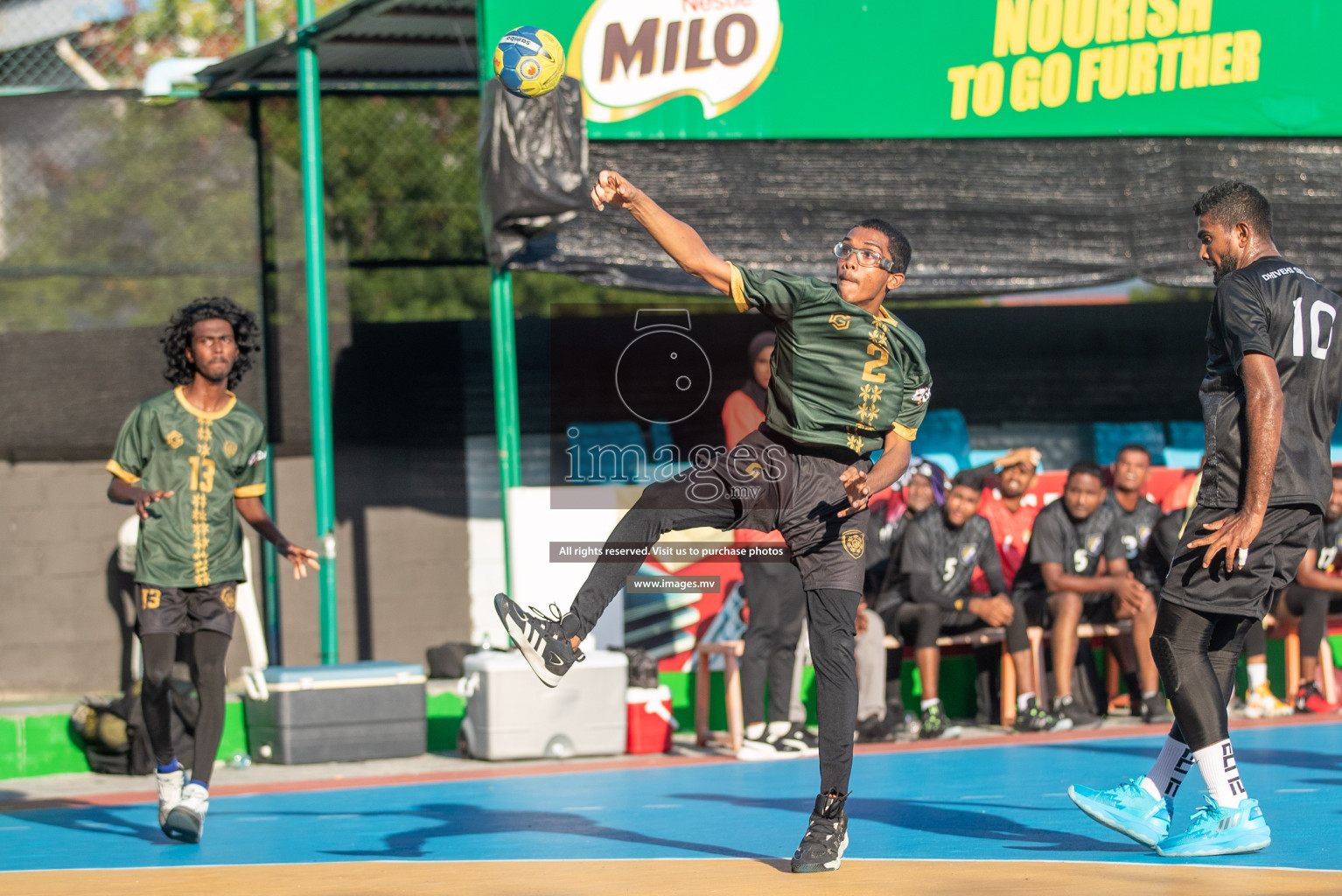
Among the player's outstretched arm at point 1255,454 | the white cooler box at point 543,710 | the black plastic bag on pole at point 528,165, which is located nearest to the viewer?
the player's outstretched arm at point 1255,454

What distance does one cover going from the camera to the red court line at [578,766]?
776 centimetres

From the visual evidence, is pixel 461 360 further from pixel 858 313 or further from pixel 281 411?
pixel 858 313

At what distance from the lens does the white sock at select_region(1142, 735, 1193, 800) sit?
5.32 metres

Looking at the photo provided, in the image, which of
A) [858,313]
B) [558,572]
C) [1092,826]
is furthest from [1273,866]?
[558,572]

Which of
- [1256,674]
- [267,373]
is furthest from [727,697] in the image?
[267,373]

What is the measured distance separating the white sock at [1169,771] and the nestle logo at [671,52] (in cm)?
591

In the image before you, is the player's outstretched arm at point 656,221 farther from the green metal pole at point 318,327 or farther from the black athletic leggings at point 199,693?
the green metal pole at point 318,327

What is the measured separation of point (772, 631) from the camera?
8.55 m

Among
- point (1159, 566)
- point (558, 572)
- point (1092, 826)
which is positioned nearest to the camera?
point (1092, 826)

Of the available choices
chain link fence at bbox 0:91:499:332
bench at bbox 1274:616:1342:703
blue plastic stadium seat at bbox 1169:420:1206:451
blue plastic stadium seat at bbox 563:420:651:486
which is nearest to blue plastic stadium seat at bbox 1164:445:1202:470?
blue plastic stadium seat at bbox 1169:420:1206:451

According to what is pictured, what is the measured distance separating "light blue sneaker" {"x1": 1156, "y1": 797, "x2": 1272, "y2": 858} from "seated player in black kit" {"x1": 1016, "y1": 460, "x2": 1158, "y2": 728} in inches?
170

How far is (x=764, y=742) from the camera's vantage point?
8625 mm

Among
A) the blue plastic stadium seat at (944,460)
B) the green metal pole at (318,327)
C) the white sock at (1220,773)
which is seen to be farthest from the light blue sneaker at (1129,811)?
the blue plastic stadium seat at (944,460)

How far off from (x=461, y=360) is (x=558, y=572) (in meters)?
2.90
